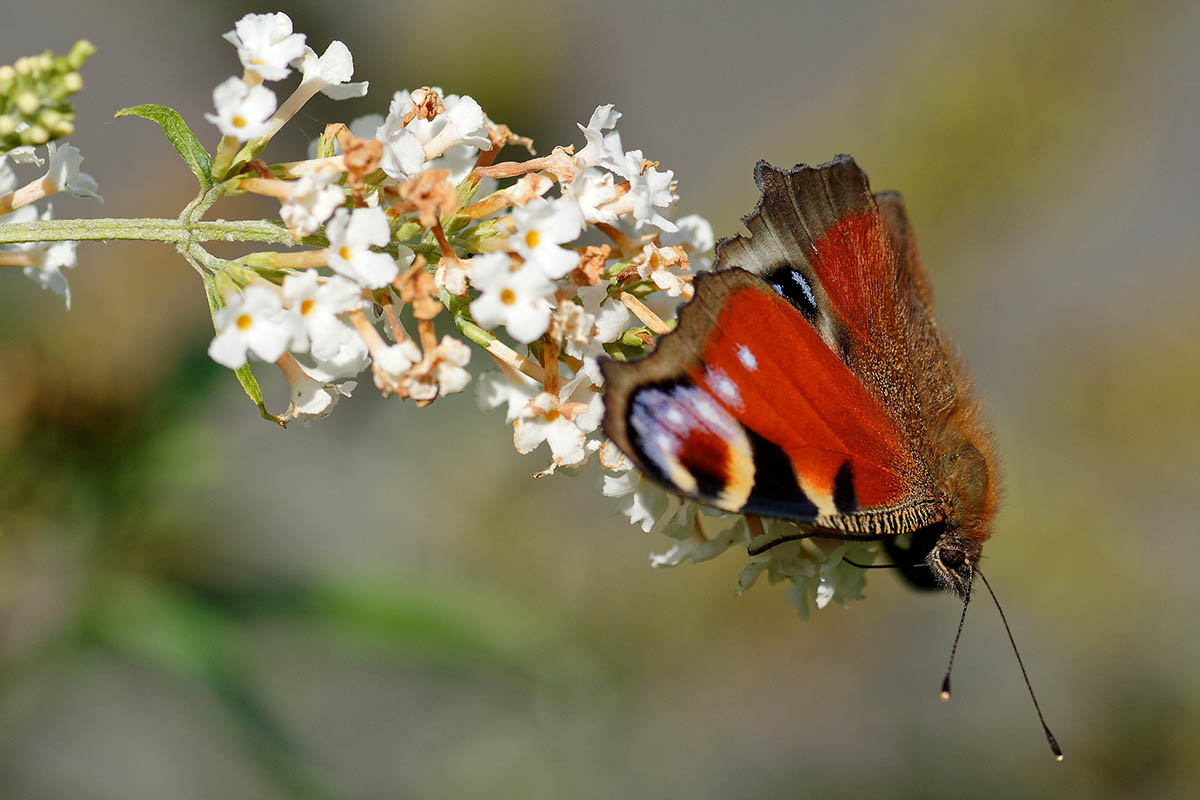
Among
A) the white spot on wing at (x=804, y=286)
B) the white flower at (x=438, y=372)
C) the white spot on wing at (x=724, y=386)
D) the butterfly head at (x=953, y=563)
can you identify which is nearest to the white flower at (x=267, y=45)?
the white flower at (x=438, y=372)

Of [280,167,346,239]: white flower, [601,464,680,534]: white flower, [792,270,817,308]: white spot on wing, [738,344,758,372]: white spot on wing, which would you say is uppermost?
[792,270,817,308]: white spot on wing

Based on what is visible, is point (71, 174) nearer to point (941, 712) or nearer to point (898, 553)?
point (898, 553)

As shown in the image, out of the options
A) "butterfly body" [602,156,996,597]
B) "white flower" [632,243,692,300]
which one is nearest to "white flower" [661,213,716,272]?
"butterfly body" [602,156,996,597]

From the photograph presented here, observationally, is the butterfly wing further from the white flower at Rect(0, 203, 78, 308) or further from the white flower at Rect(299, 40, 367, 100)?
the white flower at Rect(0, 203, 78, 308)

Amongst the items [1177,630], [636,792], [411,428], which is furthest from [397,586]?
[1177,630]

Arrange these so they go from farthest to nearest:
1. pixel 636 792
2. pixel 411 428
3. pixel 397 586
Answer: pixel 636 792 → pixel 411 428 → pixel 397 586

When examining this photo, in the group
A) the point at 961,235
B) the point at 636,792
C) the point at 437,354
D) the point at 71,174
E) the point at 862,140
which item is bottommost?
the point at 636,792
